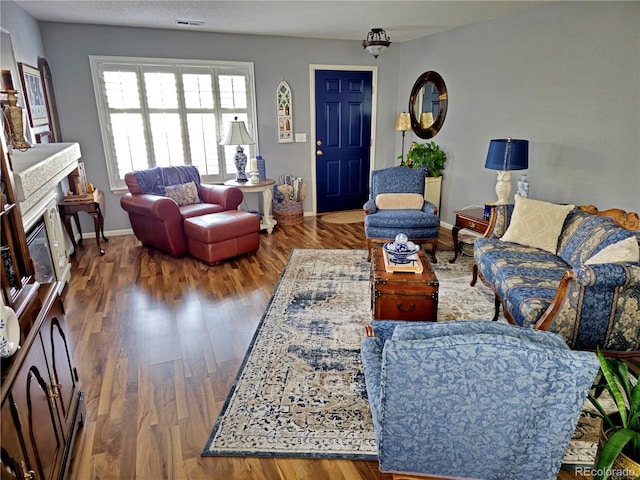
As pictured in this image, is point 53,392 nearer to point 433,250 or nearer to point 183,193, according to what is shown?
point 183,193

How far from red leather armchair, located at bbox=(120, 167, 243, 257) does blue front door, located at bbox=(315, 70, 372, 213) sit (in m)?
1.85

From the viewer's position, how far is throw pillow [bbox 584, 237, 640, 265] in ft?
7.53

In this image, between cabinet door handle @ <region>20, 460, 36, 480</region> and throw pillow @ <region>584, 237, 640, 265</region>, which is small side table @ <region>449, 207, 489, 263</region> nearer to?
throw pillow @ <region>584, 237, 640, 265</region>

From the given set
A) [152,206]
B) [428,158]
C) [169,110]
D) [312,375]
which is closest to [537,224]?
[312,375]

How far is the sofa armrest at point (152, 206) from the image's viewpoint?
421cm

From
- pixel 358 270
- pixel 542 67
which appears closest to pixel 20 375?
pixel 358 270

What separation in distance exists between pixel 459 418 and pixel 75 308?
3.15 meters

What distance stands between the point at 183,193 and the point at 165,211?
54 cm

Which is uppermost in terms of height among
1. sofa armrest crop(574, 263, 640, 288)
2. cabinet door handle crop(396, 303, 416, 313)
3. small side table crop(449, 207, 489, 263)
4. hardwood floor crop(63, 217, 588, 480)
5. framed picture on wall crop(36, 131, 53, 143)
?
framed picture on wall crop(36, 131, 53, 143)

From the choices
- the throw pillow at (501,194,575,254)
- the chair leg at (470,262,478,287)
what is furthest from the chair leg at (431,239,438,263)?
the throw pillow at (501,194,575,254)

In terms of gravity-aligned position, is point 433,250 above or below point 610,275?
below

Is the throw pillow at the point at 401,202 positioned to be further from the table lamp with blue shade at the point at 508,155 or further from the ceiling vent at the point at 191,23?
the ceiling vent at the point at 191,23

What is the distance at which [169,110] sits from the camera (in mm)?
5223

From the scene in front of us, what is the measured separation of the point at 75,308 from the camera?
131 inches
